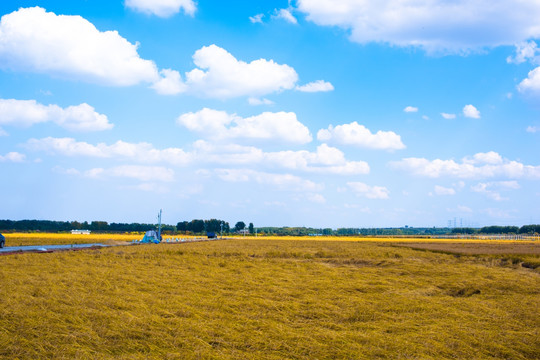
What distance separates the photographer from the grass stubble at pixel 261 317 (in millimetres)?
7680

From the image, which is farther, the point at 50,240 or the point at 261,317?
the point at 50,240

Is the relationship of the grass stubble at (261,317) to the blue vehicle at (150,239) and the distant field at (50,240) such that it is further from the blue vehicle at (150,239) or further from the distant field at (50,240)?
the blue vehicle at (150,239)

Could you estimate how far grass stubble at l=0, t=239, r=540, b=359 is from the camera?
25.2 feet

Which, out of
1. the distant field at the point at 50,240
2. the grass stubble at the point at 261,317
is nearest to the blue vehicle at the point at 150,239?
the distant field at the point at 50,240

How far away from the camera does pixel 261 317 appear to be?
10.1m

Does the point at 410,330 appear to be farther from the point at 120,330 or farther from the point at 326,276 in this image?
the point at 326,276

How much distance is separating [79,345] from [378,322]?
6.09m

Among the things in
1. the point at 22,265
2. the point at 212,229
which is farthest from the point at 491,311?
the point at 212,229

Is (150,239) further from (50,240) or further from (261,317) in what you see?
(261,317)

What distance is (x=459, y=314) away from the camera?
10766mm

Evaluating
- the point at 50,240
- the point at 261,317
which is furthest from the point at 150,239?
the point at 261,317

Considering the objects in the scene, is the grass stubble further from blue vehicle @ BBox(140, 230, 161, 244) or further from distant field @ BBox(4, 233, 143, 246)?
blue vehicle @ BBox(140, 230, 161, 244)

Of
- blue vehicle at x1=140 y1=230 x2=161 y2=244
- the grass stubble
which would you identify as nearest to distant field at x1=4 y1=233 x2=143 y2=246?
blue vehicle at x1=140 y1=230 x2=161 y2=244

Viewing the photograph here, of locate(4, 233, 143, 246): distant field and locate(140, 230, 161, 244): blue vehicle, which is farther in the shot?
locate(140, 230, 161, 244): blue vehicle
